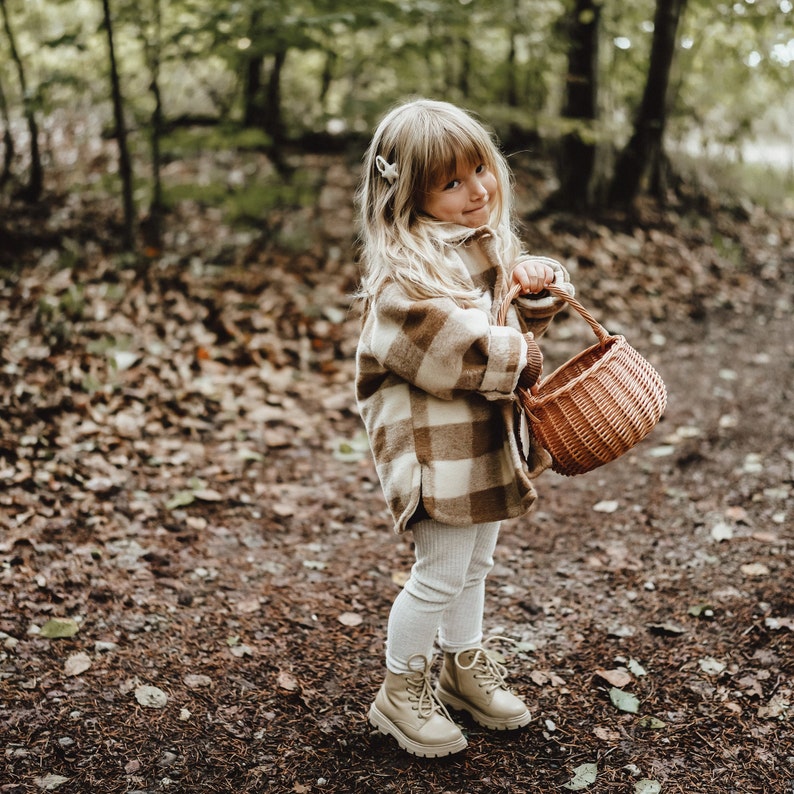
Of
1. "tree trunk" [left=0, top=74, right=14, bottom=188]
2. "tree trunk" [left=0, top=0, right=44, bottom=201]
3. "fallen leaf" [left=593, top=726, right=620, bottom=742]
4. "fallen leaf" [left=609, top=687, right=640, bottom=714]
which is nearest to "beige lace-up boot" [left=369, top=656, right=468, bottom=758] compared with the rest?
"fallen leaf" [left=593, top=726, right=620, bottom=742]

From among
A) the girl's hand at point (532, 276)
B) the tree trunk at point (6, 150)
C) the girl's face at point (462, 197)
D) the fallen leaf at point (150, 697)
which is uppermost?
the girl's face at point (462, 197)

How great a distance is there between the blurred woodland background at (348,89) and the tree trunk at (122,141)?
0.01m

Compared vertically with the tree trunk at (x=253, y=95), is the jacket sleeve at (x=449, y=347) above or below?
above

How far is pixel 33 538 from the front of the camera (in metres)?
3.25

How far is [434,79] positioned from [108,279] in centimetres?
448

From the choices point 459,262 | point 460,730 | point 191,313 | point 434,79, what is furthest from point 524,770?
point 434,79

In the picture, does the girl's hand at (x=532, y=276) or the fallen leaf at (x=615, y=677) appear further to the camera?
the fallen leaf at (x=615, y=677)

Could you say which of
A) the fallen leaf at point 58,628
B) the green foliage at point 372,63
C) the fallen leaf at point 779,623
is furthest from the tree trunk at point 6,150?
the fallen leaf at point 779,623

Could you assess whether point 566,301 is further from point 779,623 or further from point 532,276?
point 779,623

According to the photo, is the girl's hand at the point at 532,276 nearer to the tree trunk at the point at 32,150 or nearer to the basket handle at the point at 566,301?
the basket handle at the point at 566,301

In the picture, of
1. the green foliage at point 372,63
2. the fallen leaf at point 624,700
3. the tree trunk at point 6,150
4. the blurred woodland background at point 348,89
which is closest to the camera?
the fallen leaf at point 624,700

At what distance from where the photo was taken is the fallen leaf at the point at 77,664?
8.50ft

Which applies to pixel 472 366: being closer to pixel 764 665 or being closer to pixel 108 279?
pixel 764 665

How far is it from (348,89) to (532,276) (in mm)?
6893
